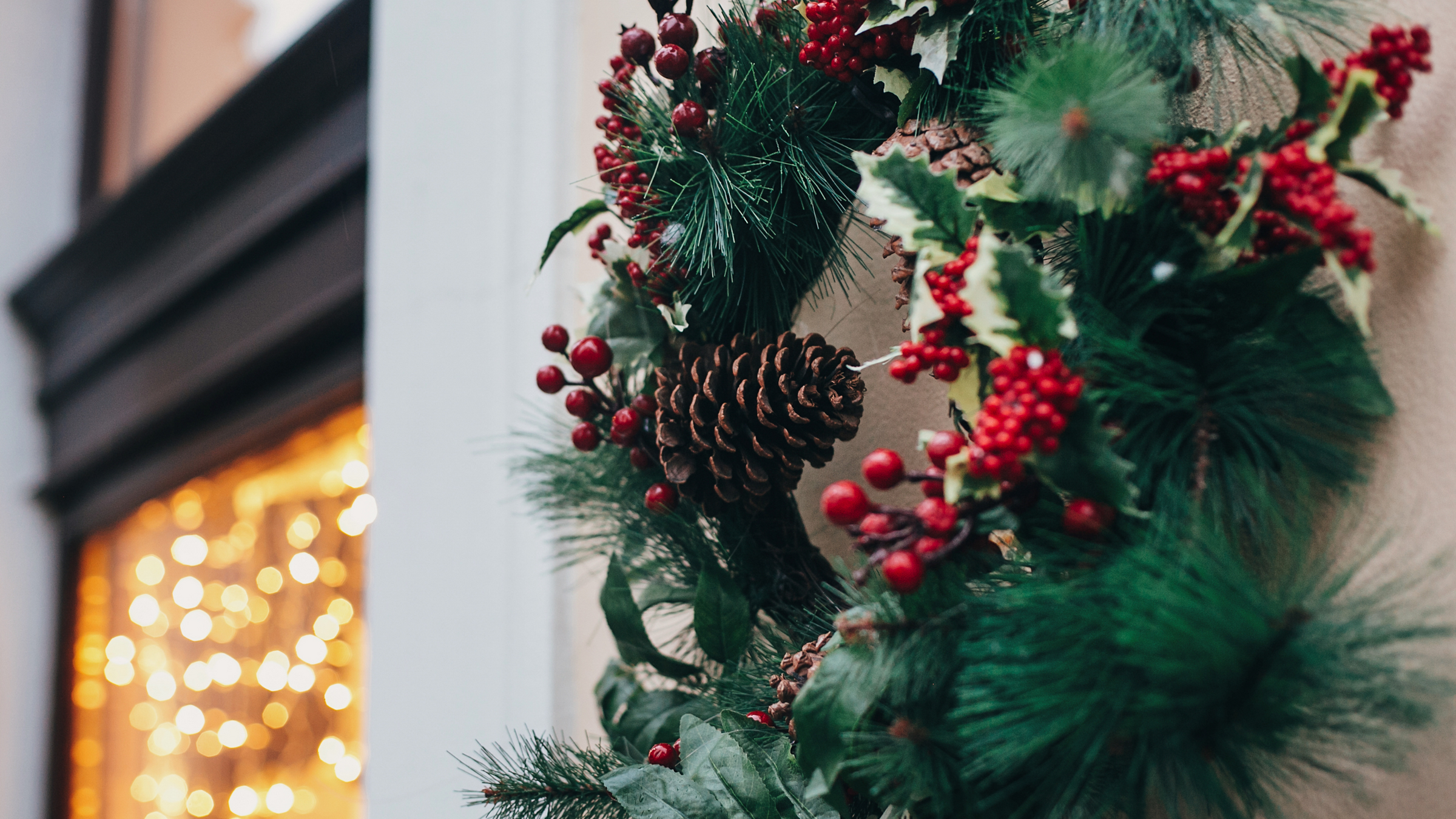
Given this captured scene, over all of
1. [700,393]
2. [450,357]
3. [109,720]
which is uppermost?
[450,357]

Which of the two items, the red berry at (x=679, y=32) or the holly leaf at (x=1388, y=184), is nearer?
the holly leaf at (x=1388, y=184)

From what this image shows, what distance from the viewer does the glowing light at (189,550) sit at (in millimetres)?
1442

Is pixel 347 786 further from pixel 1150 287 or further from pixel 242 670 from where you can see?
→ pixel 1150 287

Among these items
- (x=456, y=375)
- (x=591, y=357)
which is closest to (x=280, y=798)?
(x=456, y=375)

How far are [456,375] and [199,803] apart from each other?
41.1 inches

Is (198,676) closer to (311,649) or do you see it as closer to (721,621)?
(311,649)

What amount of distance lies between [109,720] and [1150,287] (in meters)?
1.84

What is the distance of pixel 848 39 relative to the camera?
0.40 meters

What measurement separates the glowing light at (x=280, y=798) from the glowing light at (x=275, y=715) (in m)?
0.08

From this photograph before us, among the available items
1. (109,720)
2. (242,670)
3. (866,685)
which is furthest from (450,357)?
(109,720)

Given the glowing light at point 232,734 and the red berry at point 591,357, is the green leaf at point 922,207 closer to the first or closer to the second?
the red berry at point 591,357

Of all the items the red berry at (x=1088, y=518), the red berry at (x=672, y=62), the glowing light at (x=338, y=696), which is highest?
the red berry at (x=672, y=62)

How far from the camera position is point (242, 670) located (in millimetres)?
1362

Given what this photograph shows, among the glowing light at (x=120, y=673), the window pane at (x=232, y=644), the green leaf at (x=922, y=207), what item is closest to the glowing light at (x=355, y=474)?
the window pane at (x=232, y=644)
